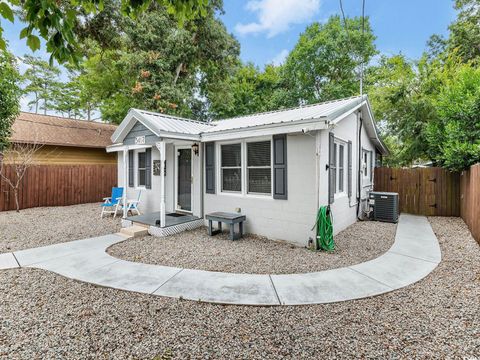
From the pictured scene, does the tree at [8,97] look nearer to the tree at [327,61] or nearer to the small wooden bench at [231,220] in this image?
the small wooden bench at [231,220]

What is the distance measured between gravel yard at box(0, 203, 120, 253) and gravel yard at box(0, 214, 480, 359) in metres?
2.79

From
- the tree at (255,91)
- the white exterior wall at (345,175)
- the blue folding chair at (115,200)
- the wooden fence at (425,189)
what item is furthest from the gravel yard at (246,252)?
the tree at (255,91)

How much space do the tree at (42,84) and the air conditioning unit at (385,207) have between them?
2621cm

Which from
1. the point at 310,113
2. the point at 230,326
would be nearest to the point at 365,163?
the point at 310,113

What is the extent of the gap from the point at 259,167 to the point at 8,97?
9016 mm

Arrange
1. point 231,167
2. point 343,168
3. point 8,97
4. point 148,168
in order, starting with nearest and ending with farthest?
1. point 231,167
2. point 343,168
3. point 8,97
4. point 148,168

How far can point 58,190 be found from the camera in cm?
1162

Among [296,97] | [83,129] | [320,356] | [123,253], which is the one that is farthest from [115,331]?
[296,97]

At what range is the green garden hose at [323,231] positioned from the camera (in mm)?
5324

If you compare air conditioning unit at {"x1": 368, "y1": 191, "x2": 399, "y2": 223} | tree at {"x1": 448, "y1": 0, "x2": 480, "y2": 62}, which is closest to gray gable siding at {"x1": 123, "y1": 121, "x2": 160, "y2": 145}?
air conditioning unit at {"x1": 368, "y1": 191, "x2": 399, "y2": 223}

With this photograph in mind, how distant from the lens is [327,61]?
20.0 meters

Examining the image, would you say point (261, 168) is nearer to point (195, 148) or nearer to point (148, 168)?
point (195, 148)

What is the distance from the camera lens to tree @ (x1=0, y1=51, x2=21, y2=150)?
808 centimetres

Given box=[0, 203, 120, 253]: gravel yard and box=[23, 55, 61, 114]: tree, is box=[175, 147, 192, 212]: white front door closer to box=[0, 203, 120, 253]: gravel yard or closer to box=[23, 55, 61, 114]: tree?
box=[0, 203, 120, 253]: gravel yard
